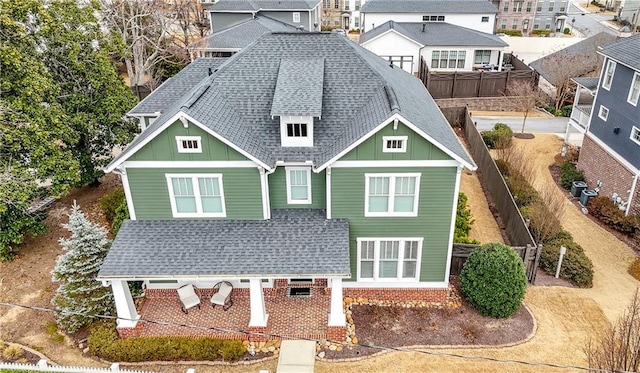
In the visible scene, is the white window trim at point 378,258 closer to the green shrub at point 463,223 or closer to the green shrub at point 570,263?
the green shrub at point 463,223

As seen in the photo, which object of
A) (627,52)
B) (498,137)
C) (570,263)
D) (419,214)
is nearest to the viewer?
(419,214)

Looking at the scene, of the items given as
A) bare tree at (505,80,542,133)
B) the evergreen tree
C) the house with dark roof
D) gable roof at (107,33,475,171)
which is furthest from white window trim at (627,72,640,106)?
the evergreen tree

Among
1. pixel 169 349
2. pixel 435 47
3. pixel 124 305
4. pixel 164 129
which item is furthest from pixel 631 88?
pixel 124 305

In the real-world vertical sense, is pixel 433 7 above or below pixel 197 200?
above

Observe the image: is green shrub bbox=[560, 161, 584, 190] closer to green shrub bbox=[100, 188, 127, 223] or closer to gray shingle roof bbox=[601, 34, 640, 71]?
gray shingle roof bbox=[601, 34, 640, 71]

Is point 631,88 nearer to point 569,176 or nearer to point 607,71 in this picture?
point 607,71

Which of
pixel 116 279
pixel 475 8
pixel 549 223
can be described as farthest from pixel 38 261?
pixel 475 8

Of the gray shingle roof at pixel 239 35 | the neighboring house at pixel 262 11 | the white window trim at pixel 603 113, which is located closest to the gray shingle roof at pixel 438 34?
the gray shingle roof at pixel 239 35
